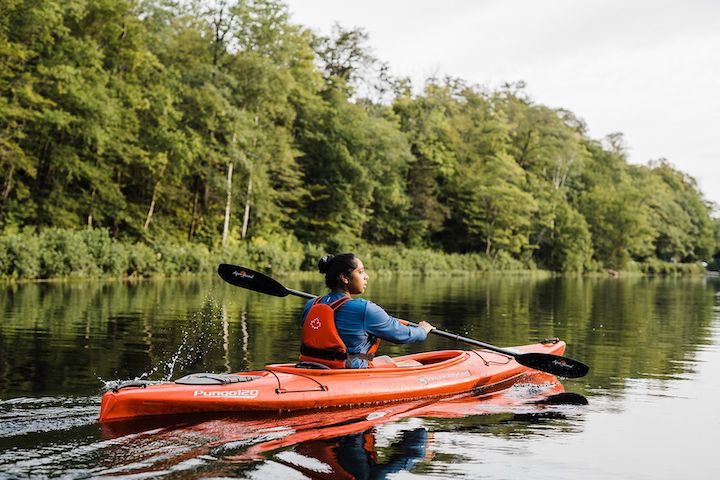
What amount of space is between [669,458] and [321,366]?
123 inches

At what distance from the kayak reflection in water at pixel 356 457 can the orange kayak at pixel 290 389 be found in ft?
2.86

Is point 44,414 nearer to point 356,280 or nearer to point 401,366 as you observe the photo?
point 356,280

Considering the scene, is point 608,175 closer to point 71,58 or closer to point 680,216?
point 680,216

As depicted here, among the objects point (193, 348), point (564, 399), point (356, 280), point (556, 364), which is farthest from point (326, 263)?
point (193, 348)

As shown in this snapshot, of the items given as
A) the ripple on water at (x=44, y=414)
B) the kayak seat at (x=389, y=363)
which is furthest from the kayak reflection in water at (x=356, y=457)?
the ripple on water at (x=44, y=414)

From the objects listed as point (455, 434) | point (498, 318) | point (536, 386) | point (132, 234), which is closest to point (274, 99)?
point (132, 234)

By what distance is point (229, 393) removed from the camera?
265 inches

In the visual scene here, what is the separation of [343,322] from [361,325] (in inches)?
7.0

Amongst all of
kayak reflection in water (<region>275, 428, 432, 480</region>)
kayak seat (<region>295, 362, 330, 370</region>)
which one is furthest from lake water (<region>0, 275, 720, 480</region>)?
kayak seat (<region>295, 362, 330, 370</region>)

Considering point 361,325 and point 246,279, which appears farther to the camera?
point 246,279

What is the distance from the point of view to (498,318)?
17.5 meters

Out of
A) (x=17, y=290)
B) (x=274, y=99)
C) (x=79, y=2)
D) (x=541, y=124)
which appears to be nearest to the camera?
(x=17, y=290)

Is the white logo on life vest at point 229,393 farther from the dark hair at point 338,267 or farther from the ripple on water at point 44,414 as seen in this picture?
the dark hair at point 338,267

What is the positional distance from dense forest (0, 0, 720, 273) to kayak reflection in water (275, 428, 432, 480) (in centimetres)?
1922
